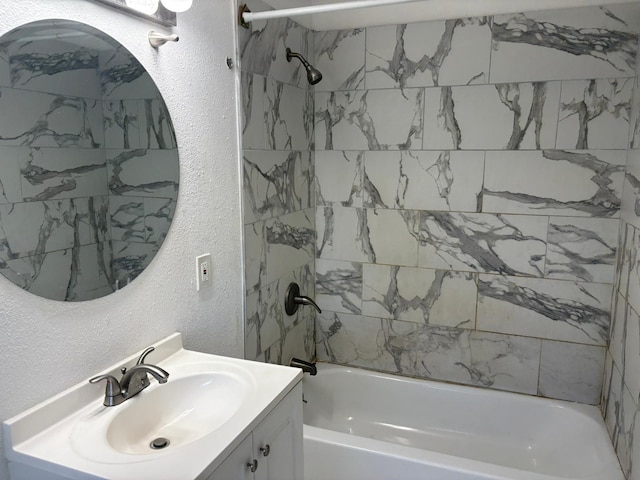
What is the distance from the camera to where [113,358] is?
1.34 metres

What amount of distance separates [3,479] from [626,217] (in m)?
2.43

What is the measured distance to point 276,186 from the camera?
7.45 feet

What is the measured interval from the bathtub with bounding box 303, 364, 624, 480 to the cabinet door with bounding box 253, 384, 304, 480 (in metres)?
0.52

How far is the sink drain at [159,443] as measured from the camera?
1.25 m

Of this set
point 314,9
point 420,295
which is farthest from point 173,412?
point 420,295

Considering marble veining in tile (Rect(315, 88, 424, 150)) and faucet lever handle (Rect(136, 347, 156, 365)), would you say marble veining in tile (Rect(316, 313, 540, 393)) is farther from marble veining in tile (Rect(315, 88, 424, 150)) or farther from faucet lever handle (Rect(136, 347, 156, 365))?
faucet lever handle (Rect(136, 347, 156, 365))

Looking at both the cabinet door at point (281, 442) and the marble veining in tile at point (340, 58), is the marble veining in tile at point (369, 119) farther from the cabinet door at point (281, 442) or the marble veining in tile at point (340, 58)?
the cabinet door at point (281, 442)

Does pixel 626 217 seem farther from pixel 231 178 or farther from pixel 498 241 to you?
pixel 231 178

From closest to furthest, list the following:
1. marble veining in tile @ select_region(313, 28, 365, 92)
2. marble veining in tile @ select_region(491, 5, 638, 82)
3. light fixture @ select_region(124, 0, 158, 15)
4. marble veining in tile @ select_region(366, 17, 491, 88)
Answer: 1. light fixture @ select_region(124, 0, 158, 15)
2. marble veining in tile @ select_region(491, 5, 638, 82)
3. marble veining in tile @ select_region(366, 17, 491, 88)
4. marble veining in tile @ select_region(313, 28, 365, 92)

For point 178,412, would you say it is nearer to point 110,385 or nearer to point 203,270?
point 110,385

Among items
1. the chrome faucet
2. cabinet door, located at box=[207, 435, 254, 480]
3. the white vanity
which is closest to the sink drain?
the white vanity

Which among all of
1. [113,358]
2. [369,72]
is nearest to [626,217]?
[369,72]

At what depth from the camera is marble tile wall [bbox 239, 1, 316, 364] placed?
2025mm

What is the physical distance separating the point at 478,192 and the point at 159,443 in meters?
1.89
